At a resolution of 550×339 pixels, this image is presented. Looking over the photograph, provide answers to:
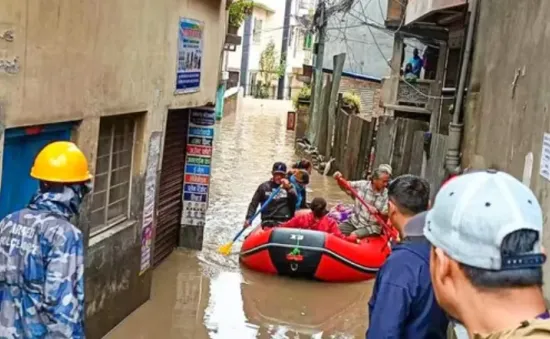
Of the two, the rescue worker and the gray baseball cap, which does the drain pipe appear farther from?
the gray baseball cap

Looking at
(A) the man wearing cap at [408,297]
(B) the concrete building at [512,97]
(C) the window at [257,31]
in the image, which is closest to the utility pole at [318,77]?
(B) the concrete building at [512,97]

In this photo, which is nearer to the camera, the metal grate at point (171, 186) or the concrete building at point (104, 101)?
the concrete building at point (104, 101)

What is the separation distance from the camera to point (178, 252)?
10867 mm

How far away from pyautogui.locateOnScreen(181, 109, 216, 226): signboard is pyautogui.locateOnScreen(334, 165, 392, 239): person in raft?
1.84m

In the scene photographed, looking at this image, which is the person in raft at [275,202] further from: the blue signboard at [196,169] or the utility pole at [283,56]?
the utility pole at [283,56]

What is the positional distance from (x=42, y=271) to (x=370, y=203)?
265 inches

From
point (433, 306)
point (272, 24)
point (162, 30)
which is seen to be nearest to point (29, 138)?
point (162, 30)

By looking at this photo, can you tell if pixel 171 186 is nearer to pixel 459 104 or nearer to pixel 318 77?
pixel 459 104

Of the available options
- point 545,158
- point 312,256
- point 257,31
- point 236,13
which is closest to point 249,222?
point 312,256

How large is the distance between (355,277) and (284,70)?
43646mm

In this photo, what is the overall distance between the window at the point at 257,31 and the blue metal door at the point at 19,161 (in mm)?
46304

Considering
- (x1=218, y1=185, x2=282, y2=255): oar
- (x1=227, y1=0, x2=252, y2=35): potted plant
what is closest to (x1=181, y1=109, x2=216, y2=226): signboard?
(x1=218, y1=185, x2=282, y2=255): oar

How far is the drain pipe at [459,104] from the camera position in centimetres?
828

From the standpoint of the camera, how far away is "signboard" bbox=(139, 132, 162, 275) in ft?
26.1
